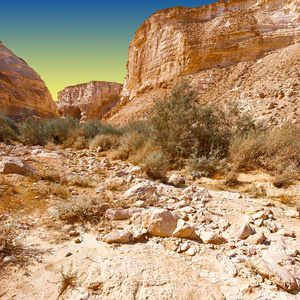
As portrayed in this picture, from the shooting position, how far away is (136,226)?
7.20 ft

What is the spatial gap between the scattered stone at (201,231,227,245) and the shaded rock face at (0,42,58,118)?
23.4 metres

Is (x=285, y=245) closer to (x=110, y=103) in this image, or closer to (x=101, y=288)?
(x=101, y=288)

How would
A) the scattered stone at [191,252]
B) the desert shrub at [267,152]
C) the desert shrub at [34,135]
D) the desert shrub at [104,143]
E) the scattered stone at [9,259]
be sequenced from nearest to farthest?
the scattered stone at [9,259]
the scattered stone at [191,252]
the desert shrub at [267,152]
the desert shrub at [104,143]
the desert shrub at [34,135]

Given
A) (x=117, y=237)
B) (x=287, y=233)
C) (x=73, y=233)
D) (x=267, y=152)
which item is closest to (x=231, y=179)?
(x=267, y=152)

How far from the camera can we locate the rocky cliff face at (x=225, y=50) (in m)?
15.1

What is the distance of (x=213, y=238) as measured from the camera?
1935mm

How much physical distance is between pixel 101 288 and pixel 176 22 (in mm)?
28892

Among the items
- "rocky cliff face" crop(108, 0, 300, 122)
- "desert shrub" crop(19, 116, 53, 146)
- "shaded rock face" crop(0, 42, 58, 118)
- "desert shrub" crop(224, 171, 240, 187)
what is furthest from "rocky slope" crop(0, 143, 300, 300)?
"shaded rock face" crop(0, 42, 58, 118)

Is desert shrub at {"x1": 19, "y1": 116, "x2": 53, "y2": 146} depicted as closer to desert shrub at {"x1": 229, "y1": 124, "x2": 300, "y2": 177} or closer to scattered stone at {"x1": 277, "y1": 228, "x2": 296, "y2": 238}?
desert shrub at {"x1": 229, "y1": 124, "x2": 300, "y2": 177}

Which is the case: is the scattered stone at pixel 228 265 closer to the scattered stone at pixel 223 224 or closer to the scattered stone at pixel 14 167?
the scattered stone at pixel 223 224

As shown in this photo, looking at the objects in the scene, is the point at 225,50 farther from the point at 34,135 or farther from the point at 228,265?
the point at 228,265

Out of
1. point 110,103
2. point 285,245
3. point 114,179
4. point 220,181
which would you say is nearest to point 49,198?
point 114,179

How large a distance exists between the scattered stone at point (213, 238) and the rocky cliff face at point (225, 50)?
12.9 metres

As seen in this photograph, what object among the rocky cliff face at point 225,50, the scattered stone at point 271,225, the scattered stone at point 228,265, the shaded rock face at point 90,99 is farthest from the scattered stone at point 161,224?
the shaded rock face at point 90,99
